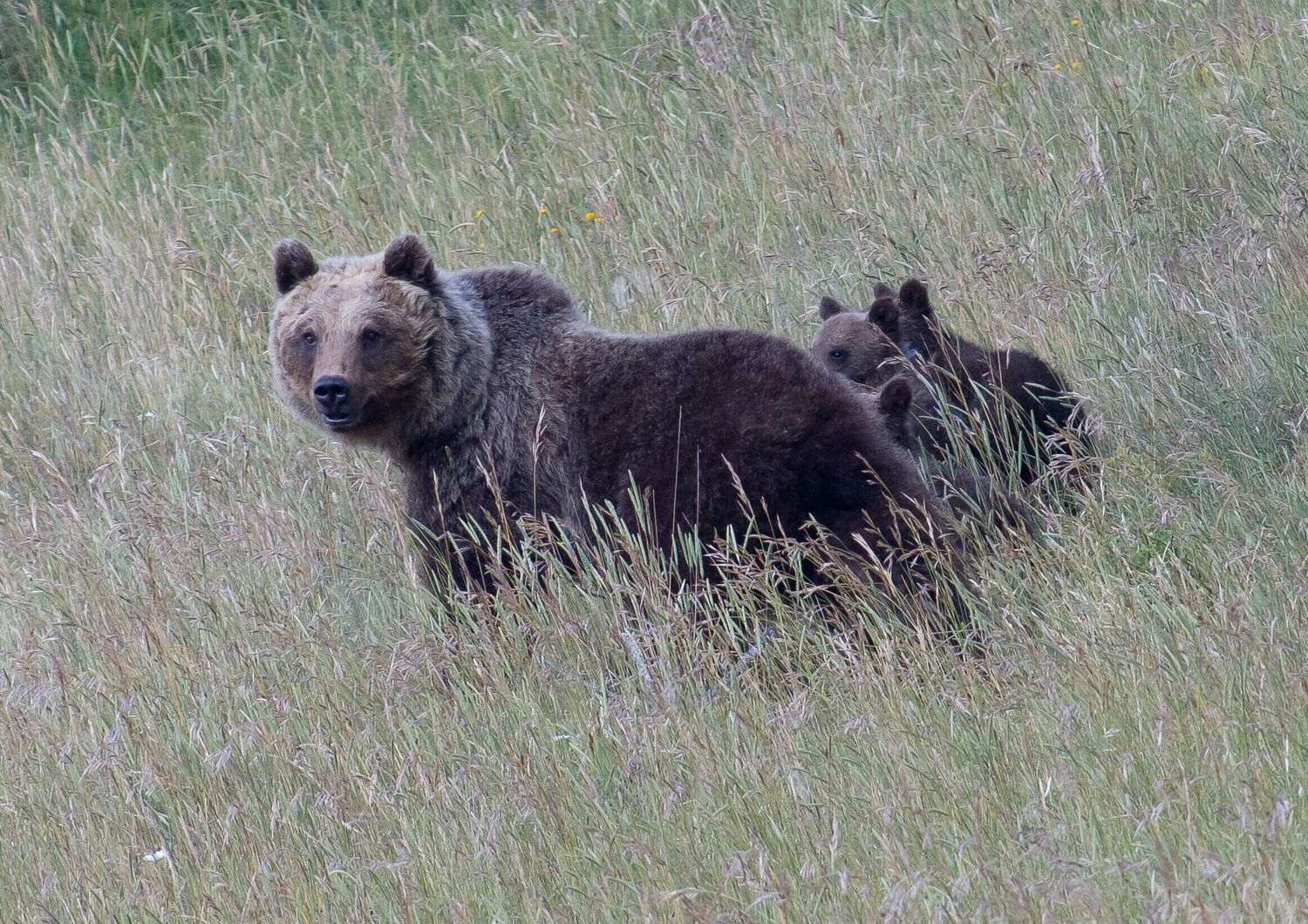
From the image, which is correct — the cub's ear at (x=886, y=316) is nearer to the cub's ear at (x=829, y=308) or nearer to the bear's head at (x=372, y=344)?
the cub's ear at (x=829, y=308)

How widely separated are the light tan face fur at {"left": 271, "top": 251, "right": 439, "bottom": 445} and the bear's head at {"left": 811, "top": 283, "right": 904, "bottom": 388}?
1997 millimetres

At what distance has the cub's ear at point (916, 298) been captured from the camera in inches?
275

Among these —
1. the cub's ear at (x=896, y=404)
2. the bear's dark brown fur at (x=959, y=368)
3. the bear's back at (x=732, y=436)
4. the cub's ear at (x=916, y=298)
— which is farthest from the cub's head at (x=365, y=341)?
the cub's ear at (x=916, y=298)

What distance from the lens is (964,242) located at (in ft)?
25.2

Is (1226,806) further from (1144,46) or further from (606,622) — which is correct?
(1144,46)

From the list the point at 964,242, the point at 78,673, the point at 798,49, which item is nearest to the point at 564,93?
the point at 798,49

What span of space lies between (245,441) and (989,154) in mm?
4463

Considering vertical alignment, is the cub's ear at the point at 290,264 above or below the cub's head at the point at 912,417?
above

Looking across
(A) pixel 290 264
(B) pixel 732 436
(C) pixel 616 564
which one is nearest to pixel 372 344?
(A) pixel 290 264

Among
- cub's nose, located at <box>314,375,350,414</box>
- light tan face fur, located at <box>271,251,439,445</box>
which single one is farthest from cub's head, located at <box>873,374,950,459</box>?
cub's nose, located at <box>314,375,350,414</box>

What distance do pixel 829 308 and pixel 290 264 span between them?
2.69m

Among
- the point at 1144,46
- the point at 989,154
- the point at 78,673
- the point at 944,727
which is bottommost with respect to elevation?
the point at 78,673

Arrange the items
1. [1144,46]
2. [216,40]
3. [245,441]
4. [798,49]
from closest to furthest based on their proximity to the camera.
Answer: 1. [245,441]
2. [1144,46]
3. [798,49]
4. [216,40]

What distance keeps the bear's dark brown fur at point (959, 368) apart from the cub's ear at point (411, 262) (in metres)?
1.93
